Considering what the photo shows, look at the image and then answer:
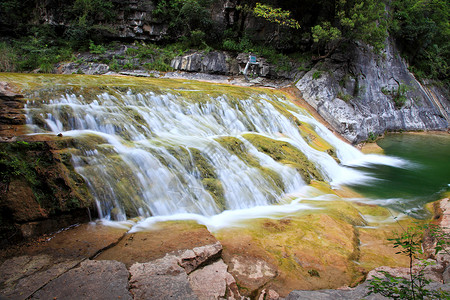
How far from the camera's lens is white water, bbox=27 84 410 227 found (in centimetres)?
466

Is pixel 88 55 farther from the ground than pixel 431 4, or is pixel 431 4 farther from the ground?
pixel 431 4

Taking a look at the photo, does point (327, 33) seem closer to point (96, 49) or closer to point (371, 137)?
point (371, 137)

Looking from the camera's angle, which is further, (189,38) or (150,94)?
(189,38)

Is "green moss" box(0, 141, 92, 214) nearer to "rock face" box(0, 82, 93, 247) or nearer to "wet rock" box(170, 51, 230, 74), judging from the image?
"rock face" box(0, 82, 93, 247)

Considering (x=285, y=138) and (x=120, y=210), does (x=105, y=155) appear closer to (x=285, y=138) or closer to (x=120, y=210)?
(x=120, y=210)

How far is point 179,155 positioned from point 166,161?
40cm

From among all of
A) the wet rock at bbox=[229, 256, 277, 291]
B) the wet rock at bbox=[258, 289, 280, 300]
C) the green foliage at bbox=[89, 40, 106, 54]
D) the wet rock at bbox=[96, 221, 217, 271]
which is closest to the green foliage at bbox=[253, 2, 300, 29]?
the green foliage at bbox=[89, 40, 106, 54]

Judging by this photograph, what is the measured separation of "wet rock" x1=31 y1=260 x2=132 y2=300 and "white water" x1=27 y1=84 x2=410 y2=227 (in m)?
1.36

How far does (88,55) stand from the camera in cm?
1922

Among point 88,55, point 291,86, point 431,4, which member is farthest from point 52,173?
point 431,4

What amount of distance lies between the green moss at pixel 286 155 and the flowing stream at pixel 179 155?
4 centimetres

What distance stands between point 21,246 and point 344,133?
46.0 ft

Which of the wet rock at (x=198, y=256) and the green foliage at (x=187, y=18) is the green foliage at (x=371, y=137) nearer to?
the green foliage at (x=187, y=18)

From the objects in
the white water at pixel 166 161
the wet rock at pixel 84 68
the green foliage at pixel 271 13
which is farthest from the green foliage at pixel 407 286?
the wet rock at pixel 84 68
